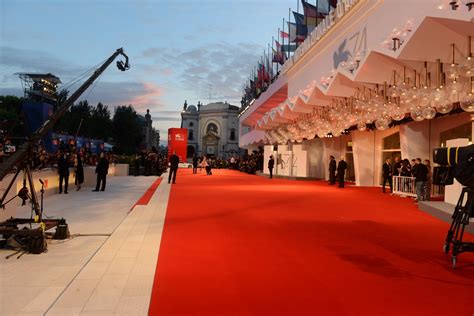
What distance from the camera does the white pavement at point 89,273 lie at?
3.96 m

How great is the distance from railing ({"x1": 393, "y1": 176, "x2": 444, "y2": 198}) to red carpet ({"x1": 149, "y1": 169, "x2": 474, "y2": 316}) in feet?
17.9

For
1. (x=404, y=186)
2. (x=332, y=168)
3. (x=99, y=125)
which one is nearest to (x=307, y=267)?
(x=404, y=186)

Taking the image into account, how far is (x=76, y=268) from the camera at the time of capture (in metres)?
5.52

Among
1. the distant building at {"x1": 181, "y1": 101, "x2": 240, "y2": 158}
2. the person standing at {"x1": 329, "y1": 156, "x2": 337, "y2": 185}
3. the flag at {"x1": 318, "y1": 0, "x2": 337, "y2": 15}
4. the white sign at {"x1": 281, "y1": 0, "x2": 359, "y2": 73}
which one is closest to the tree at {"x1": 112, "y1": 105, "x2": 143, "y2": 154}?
the distant building at {"x1": 181, "y1": 101, "x2": 240, "y2": 158}

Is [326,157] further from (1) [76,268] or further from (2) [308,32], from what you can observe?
(1) [76,268]

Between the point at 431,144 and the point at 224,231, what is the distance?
11641mm

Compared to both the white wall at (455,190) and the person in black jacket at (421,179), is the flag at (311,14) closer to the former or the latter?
the person in black jacket at (421,179)

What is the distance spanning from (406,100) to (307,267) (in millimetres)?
4907

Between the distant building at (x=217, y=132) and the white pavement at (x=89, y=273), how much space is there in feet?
292

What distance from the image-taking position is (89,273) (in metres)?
4.96

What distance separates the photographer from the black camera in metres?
5.27

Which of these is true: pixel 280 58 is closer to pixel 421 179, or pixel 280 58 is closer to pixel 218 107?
pixel 421 179

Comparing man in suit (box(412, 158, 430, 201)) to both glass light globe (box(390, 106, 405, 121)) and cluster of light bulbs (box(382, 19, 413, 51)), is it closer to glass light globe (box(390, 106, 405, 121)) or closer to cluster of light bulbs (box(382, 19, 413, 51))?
glass light globe (box(390, 106, 405, 121))

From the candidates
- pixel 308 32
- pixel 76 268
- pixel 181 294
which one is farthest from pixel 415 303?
pixel 308 32
